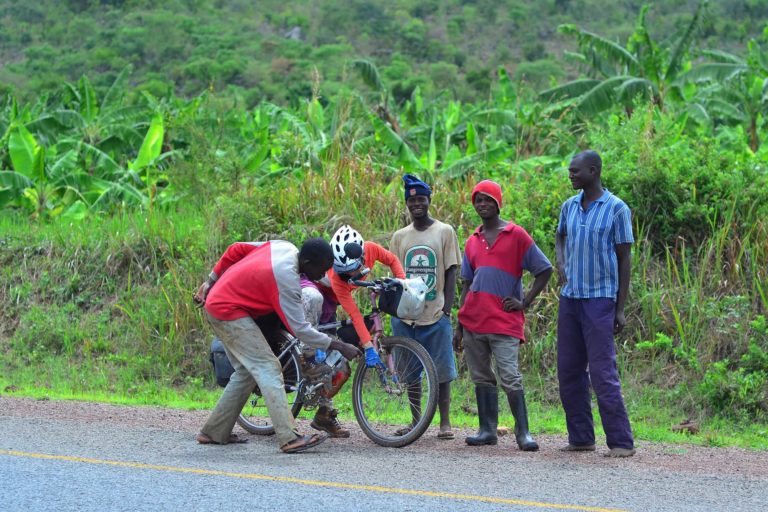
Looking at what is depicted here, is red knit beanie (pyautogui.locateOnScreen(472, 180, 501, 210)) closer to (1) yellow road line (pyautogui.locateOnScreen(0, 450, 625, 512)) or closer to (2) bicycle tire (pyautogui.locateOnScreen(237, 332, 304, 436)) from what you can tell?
(2) bicycle tire (pyautogui.locateOnScreen(237, 332, 304, 436))

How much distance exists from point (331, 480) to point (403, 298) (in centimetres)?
174

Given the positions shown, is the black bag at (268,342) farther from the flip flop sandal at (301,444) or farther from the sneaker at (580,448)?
the sneaker at (580,448)

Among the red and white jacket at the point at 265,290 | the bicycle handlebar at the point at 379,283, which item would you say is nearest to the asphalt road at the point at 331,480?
the red and white jacket at the point at 265,290

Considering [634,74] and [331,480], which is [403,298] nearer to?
[331,480]

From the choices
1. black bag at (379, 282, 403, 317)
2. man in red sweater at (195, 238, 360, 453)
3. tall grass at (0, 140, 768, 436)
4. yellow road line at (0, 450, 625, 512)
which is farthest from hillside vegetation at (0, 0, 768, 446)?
man in red sweater at (195, 238, 360, 453)

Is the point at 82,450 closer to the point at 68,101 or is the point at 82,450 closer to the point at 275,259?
the point at 275,259

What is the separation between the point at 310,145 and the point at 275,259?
8.31 meters

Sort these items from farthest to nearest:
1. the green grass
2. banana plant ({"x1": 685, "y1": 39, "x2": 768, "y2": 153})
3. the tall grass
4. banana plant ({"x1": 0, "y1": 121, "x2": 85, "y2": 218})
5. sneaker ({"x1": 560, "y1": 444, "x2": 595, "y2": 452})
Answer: banana plant ({"x1": 685, "y1": 39, "x2": 768, "y2": 153}) → banana plant ({"x1": 0, "y1": 121, "x2": 85, "y2": 218}) → the tall grass → the green grass → sneaker ({"x1": 560, "y1": 444, "x2": 595, "y2": 452})

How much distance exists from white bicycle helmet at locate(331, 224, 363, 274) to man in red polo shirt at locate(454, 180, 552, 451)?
90cm

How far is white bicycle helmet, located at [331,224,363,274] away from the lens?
24.7ft

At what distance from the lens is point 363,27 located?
6172cm

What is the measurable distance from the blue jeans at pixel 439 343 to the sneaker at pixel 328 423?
0.83 m

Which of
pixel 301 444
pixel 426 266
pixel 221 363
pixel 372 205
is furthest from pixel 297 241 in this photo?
pixel 301 444

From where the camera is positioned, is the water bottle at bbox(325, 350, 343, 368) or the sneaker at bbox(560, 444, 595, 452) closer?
the sneaker at bbox(560, 444, 595, 452)
